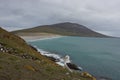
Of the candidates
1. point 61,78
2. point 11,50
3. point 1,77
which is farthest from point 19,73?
point 11,50

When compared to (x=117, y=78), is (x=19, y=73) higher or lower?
higher

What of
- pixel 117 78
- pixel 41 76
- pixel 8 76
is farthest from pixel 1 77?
pixel 117 78

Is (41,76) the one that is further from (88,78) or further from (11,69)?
(88,78)

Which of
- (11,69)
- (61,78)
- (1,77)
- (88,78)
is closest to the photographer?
(1,77)

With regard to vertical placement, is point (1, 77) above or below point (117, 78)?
above

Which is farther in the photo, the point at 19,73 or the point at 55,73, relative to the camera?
the point at 55,73

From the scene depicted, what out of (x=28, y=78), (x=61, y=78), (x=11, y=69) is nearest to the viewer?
(x=28, y=78)

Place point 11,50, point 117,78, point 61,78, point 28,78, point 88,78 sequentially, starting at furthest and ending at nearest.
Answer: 1. point 117,78
2. point 11,50
3. point 88,78
4. point 61,78
5. point 28,78

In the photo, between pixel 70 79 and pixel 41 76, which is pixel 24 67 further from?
pixel 70 79

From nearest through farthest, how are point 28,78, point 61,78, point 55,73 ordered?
point 28,78
point 61,78
point 55,73
